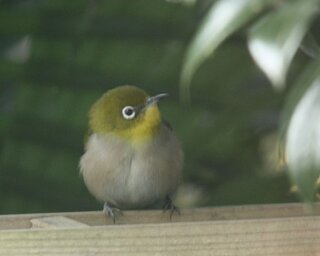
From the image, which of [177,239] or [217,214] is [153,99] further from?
[177,239]

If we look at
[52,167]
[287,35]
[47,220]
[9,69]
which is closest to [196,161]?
[52,167]

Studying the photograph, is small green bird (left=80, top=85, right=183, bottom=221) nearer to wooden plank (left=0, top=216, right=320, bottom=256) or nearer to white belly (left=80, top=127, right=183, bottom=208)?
white belly (left=80, top=127, right=183, bottom=208)

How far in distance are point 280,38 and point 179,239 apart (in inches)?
42.1

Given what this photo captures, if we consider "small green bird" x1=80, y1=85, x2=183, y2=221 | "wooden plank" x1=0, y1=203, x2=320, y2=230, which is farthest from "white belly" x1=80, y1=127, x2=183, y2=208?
"wooden plank" x1=0, y1=203, x2=320, y2=230

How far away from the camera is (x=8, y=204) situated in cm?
305

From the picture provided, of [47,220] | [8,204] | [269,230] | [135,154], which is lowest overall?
[269,230]

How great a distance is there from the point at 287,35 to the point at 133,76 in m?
2.35

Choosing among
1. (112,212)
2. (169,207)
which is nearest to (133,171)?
(169,207)

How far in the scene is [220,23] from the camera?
0.85 metres

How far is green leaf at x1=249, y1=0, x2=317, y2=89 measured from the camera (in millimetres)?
780

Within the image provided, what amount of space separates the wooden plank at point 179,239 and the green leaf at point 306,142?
0.97 meters

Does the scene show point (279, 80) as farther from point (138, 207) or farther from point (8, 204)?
point (138, 207)

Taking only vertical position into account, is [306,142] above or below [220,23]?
below

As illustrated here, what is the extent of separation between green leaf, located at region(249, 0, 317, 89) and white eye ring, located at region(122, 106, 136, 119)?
2667 millimetres
